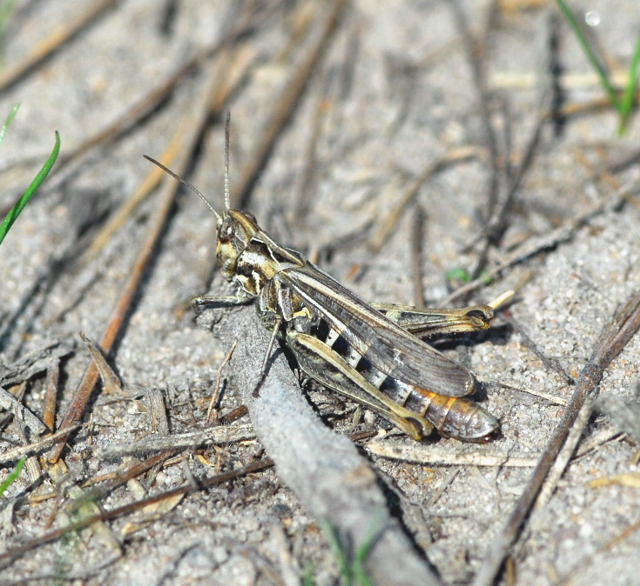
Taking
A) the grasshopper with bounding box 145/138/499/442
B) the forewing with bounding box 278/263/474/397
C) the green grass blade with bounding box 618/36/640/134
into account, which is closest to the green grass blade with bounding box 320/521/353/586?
the grasshopper with bounding box 145/138/499/442

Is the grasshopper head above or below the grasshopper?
above

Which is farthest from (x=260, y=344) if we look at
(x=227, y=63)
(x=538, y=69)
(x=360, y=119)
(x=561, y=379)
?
(x=538, y=69)

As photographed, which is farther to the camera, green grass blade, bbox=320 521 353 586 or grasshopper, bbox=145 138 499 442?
grasshopper, bbox=145 138 499 442

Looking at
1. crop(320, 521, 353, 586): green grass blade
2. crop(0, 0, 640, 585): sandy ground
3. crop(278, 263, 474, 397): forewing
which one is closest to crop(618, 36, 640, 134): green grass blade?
crop(0, 0, 640, 585): sandy ground

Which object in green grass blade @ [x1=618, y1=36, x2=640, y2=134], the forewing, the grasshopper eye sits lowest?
the forewing

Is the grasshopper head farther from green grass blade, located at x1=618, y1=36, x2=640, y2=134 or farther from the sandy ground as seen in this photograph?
green grass blade, located at x1=618, y1=36, x2=640, y2=134

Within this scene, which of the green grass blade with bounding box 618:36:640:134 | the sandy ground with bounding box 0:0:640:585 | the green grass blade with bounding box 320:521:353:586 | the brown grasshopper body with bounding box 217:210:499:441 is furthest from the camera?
the green grass blade with bounding box 618:36:640:134

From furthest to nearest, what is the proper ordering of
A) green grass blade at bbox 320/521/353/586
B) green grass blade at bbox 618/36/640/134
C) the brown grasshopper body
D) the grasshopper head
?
green grass blade at bbox 618/36/640/134 < the grasshopper head < the brown grasshopper body < green grass blade at bbox 320/521/353/586

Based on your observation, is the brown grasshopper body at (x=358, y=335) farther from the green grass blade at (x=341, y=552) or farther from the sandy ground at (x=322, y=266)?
the green grass blade at (x=341, y=552)
